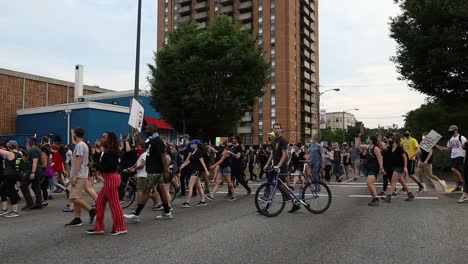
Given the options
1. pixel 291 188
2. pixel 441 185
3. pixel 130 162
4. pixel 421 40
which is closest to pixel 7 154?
pixel 130 162

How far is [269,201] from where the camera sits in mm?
8758

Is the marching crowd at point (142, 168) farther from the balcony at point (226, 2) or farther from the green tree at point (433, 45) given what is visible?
the balcony at point (226, 2)

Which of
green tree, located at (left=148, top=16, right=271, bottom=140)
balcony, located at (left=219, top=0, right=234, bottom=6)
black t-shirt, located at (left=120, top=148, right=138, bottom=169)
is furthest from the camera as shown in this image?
balcony, located at (left=219, top=0, right=234, bottom=6)

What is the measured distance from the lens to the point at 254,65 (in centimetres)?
2980

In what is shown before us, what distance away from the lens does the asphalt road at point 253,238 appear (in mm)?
5441

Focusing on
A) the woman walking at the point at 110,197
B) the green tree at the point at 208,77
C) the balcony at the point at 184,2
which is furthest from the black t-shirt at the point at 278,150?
the balcony at the point at 184,2

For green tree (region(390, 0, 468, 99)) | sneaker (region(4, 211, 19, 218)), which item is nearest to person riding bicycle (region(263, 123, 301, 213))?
sneaker (region(4, 211, 19, 218))

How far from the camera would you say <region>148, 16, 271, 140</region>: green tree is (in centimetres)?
2861

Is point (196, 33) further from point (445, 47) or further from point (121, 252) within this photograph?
point (121, 252)

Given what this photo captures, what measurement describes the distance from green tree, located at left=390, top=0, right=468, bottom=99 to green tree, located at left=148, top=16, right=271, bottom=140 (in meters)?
9.47

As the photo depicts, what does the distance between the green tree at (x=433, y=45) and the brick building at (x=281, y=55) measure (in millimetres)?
56535

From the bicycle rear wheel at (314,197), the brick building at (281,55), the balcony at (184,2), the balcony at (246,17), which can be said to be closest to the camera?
the bicycle rear wheel at (314,197)

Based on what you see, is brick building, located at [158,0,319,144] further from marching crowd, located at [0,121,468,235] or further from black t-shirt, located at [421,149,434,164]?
marching crowd, located at [0,121,468,235]

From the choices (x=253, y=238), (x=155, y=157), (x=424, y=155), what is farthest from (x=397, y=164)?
(x=155, y=157)
